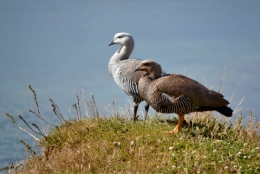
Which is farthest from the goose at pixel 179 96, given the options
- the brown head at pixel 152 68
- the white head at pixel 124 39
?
the white head at pixel 124 39

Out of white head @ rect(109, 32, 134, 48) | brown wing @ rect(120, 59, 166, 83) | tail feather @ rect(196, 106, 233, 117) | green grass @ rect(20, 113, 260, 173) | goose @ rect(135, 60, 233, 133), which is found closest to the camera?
green grass @ rect(20, 113, 260, 173)

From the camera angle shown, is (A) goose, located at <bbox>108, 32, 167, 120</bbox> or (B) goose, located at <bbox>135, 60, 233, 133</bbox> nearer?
(B) goose, located at <bbox>135, 60, 233, 133</bbox>

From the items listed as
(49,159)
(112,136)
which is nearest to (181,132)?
(112,136)

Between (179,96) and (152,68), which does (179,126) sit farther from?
(152,68)

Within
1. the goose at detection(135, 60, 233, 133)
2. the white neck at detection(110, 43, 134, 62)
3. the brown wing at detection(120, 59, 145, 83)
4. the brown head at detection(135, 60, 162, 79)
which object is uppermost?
the white neck at detection(110, 43, 134, 62)

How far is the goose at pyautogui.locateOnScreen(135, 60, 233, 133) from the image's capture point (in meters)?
8.80

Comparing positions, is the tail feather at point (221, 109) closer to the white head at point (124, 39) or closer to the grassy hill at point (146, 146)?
the grassy hill at point (146, 146)

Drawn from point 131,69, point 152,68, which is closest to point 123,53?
point 131,69

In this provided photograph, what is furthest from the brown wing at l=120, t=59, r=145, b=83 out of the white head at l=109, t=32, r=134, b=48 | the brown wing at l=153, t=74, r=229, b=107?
the brown wing at l=153, t=74, r=229, b=107

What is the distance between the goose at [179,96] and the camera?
28.9 ft

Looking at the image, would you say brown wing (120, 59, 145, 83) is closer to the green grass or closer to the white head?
the white head

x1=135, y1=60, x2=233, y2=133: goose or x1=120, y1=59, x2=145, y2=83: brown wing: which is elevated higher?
x1=120, y1=59, x2=145, y2=83: brown wing

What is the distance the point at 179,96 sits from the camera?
8773 millimetres

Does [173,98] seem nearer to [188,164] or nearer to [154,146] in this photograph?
[154,146]
